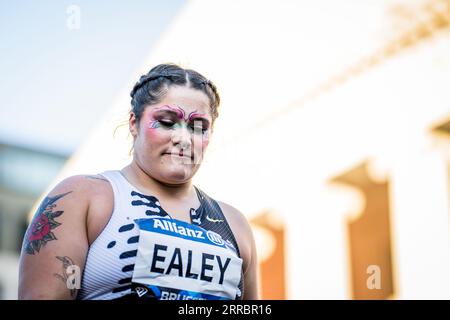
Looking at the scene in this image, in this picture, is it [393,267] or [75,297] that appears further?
[393,267]

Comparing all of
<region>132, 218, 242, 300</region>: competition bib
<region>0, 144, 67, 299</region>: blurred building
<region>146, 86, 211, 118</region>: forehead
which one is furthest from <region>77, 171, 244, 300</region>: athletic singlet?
<region>0, 144, 67, 299</region>: blurred building

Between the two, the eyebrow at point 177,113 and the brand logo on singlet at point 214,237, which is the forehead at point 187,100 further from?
the brand logo on singlet at point 214,237

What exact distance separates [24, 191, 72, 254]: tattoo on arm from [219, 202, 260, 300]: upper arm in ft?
2.25

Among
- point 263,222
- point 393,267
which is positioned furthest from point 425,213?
point 263,222

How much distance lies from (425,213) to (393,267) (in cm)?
107

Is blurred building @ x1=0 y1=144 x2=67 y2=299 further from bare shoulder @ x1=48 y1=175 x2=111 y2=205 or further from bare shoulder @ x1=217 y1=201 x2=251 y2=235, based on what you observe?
bare shoulder @ x1=48 y1=175 x2=111 y2=205

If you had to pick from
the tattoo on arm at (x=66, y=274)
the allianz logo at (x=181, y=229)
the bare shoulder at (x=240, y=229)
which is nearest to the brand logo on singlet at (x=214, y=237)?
the allianz logo at (x=181, y=229)

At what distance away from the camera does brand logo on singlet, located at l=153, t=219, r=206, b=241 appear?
9.46 ft

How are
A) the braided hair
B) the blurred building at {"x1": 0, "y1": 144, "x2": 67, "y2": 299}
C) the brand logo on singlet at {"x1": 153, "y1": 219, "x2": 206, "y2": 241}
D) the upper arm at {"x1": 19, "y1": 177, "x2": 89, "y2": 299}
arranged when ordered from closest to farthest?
the upper arm at {"x1": 19, "y1": 177, "x2": 89, "y2": 299} < the brand logo on singlet at {"x1": 153, "y1": 219, "x2": 206, "y2": 241} < the braided hair < the blurred building at {"x1": 0, "y1": 144, "x2": 67, "y2": 299}

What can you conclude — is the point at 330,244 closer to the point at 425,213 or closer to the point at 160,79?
the point at 425,213

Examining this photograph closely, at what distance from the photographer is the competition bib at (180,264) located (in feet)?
9.16

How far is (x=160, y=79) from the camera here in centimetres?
317

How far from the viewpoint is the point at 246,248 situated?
3213 mm
